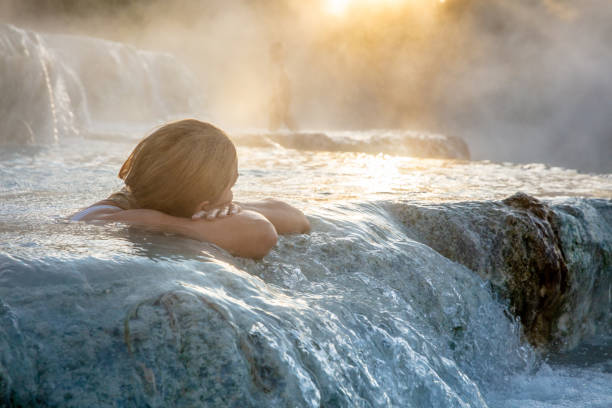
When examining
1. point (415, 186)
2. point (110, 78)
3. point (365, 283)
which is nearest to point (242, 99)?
point (110, 78)

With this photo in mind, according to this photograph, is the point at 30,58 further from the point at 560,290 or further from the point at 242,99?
the point at 242,99

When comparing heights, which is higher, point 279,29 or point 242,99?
point 279,29

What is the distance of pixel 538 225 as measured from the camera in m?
2.72

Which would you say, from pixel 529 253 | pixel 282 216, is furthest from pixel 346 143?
pixel 282 216

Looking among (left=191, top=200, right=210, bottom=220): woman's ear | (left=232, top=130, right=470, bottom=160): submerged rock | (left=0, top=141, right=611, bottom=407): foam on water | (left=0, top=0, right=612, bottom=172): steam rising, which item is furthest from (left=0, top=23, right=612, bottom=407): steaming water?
(left=0, top=0, right=612, bottom=172): steam rising

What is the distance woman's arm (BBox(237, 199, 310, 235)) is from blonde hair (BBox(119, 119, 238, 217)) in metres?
0.30

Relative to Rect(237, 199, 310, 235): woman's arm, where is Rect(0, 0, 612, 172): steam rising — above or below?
above

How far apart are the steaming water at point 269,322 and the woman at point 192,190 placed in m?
0.06

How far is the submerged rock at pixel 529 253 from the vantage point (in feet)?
8.31

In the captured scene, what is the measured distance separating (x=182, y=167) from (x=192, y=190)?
0.22 feet

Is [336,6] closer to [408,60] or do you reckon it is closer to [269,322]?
[408,60]

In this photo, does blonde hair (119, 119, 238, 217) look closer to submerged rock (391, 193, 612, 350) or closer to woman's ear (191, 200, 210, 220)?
woman's ear (191, 200, 210, 220)

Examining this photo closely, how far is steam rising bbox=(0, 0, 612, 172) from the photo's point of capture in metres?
14.3

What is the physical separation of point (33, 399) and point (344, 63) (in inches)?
722
